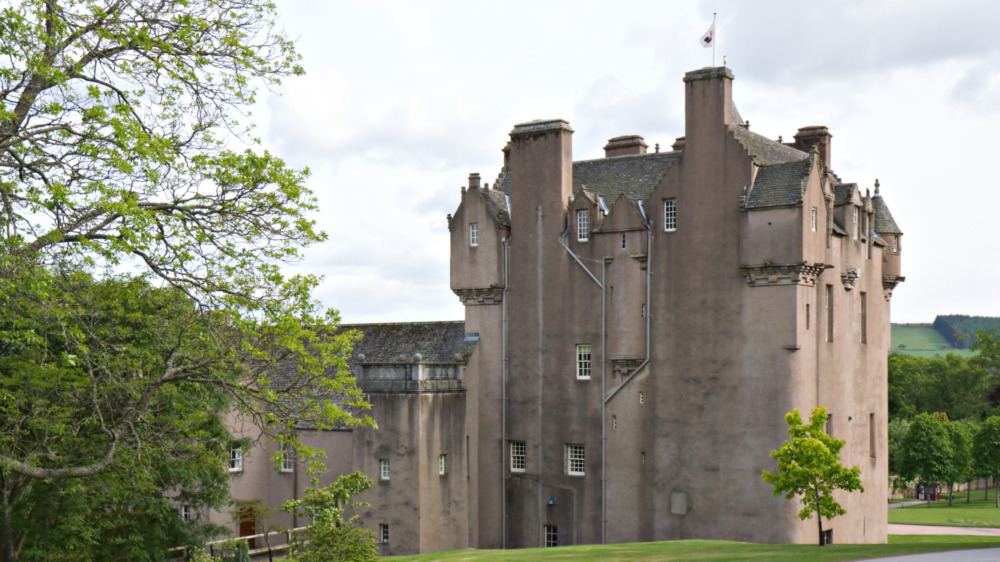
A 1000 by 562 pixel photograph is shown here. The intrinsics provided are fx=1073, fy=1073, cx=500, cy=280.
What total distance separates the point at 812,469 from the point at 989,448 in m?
59.6

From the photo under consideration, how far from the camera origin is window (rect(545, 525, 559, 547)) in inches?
1917

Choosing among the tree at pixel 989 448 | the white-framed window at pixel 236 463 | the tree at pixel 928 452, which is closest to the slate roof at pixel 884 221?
the white-framed window at pixel 236 463

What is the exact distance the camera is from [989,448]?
90000 millimetres

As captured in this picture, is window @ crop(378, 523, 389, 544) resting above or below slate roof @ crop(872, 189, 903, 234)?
below

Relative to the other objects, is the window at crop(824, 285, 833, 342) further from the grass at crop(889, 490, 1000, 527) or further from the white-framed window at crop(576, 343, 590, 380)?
the grass at crop(889, 490, 1000, 527)

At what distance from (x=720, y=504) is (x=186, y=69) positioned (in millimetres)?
29221

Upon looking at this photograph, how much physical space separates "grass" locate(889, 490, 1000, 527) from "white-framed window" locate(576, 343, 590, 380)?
3662 centimetres

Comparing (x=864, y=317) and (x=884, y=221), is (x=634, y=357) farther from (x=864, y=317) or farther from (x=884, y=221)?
(x=884, y=221)

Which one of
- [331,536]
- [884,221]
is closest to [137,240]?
[331,536]

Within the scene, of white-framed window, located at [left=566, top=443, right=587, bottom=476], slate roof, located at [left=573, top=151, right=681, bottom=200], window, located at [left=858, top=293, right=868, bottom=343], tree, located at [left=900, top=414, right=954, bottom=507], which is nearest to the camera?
white-framed window, located at [left=566, top=443, right=587, bottom=476]

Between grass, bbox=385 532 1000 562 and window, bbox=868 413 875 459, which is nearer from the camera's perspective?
grass, bbox=385 532 1000 562

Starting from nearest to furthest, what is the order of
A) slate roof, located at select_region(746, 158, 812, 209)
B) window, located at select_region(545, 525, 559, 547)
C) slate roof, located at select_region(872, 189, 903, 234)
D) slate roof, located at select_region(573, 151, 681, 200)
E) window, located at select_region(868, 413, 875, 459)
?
slate roof, located at select_region(746, 158, 812, 209), window, located at select_region(545, 525, 559, 547), slate roof, located at select_region(573, 151, 681, 200), window, located at select_region(868, 413, 875, 459), slate roof, located at select_region(872, 189, 903, 234)

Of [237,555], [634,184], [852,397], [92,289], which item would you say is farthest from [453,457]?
[92,289]

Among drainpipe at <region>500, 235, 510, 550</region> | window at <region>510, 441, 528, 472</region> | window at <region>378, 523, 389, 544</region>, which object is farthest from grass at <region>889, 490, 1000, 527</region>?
window at <region>378, 523, 389, 544</region>
